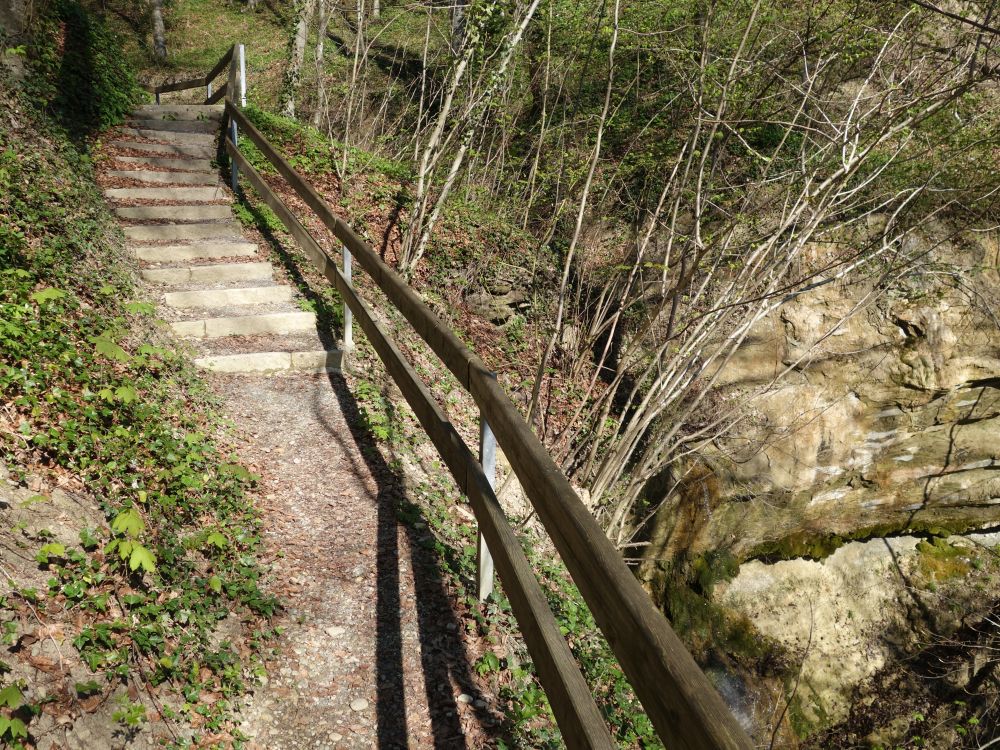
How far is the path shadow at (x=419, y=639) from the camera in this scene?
299 cm

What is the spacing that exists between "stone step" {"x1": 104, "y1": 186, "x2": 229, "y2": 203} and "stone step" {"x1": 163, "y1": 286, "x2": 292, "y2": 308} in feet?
9.00

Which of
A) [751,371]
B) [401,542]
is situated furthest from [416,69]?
[401,542]

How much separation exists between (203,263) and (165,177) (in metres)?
2.64

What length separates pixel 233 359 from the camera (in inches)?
236

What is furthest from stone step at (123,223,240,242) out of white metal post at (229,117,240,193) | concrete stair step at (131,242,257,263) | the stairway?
white metal post at (229,117,240,193)

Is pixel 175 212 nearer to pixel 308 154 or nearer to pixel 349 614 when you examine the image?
pixel 308 154

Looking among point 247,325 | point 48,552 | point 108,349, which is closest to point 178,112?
point 247,325

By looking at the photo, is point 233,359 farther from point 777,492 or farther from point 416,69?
point 416,69

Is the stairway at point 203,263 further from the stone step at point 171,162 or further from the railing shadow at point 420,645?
the railing shadow at point 420,645

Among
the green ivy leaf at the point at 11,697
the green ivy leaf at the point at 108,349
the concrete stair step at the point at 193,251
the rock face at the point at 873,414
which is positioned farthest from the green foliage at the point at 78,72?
the rock face at the point at 873,414

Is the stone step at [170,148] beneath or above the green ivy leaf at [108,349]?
above

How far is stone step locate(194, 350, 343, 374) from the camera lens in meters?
5.95

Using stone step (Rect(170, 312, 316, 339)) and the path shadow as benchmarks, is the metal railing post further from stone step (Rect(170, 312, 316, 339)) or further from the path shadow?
the path shadow

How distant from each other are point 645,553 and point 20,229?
756 cm
